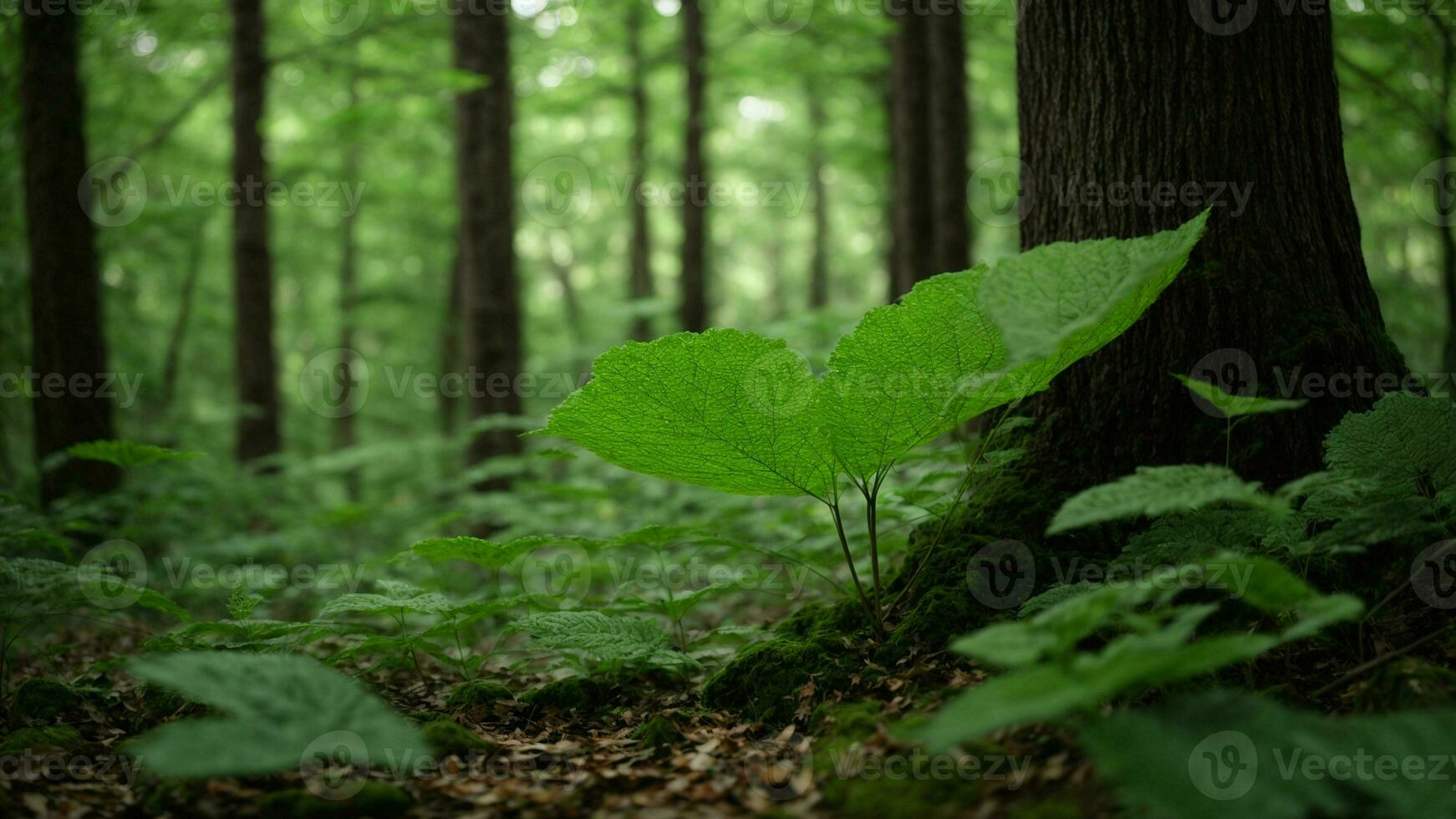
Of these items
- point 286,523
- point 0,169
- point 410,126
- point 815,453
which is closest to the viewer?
point 815,453

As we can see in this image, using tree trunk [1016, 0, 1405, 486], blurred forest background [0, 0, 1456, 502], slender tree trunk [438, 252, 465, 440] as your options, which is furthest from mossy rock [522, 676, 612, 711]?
slender tree trunk [438, 252, 465, 440]

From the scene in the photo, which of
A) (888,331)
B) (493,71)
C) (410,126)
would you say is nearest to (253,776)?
(888,331)

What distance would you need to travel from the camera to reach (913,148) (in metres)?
8.83

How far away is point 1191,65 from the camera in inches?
110

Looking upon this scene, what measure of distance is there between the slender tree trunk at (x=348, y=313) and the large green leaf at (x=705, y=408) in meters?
12.1

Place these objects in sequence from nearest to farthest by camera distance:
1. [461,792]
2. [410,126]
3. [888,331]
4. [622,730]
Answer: [461,792] < [888,331] < [622,730] < [410,126]

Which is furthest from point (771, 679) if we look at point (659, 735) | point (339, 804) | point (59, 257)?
point (59, 257)

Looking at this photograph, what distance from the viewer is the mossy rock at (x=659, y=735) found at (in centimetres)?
245

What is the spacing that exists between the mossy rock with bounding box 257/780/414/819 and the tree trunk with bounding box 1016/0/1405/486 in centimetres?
225

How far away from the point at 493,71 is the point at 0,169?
4021 millimetres

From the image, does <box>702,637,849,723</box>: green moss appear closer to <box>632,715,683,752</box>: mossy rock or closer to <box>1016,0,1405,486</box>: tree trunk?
<box>632,715,683,752</box>: mossy rock

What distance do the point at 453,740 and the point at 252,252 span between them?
8015 mm

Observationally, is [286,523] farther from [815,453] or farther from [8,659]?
Answer: [815,453]

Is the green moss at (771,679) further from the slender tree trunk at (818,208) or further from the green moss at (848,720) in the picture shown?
the slender tree trunk at (818,208)
